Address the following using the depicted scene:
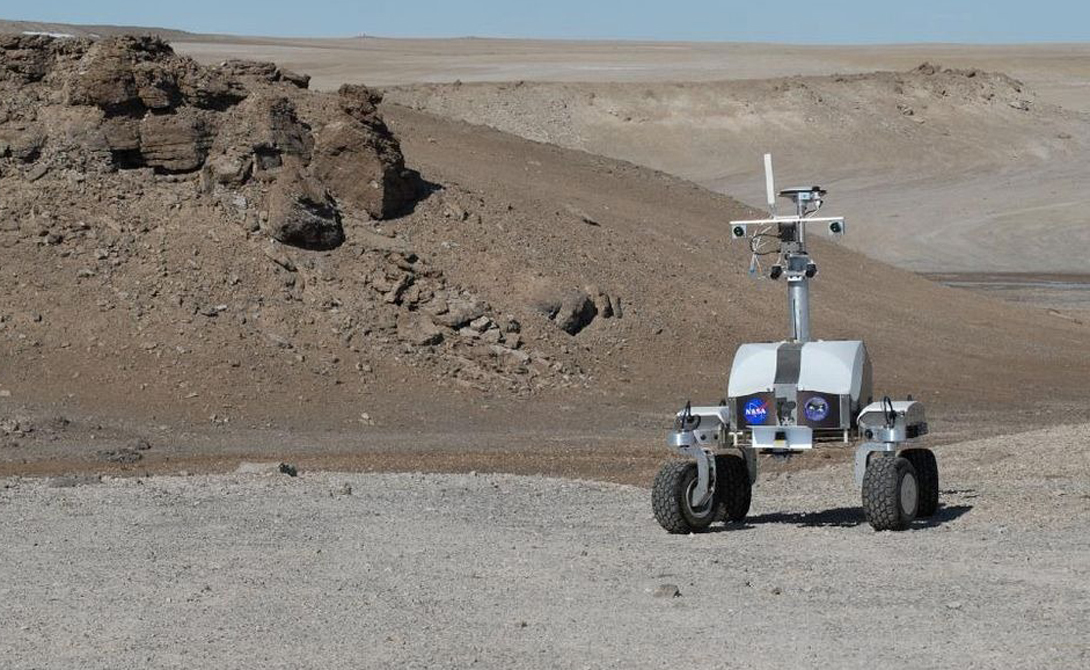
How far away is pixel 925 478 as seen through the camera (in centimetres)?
1424

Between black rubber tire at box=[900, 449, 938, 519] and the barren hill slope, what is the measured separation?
10038 millimetres

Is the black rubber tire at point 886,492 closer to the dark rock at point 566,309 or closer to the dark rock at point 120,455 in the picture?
the dark rock at point 120,455

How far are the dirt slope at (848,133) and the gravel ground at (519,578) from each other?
5195cm

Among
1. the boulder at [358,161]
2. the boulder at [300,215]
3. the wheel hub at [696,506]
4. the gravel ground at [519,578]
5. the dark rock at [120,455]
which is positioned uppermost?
the boulder at [358,161]

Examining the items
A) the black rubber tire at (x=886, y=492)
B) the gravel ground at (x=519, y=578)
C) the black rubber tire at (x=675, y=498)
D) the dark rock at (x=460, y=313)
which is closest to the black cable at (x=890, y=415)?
the black rubber tire at (x=886, y=492)

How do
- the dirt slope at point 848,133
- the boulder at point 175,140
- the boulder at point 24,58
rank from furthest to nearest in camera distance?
the dirt slope at point 848,133
the boulder at point 24,58
the boulder at point 175,140

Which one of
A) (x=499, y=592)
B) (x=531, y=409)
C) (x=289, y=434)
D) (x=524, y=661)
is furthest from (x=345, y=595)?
(x=531, y=409)

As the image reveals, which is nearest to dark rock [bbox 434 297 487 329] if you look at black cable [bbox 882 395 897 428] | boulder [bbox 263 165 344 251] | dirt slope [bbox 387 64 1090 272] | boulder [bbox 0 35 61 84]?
boulder [bbox 263 165 344 251]

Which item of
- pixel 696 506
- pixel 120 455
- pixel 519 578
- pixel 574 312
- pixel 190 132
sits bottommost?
pixel 120 455

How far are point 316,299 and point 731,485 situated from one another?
48.1 feet

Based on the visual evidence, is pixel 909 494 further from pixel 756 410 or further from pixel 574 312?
pixel 574 312

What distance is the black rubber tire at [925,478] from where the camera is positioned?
14227mm

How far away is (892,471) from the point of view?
13320 mm

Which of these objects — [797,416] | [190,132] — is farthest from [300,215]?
[797,416]
